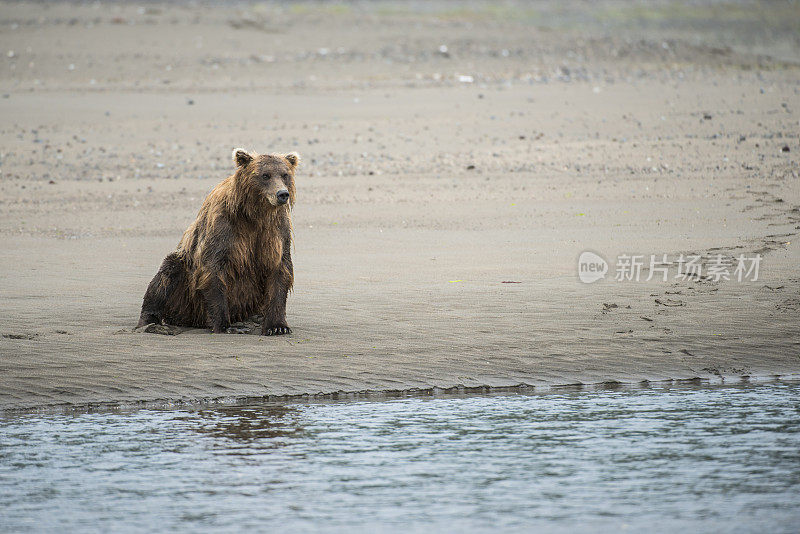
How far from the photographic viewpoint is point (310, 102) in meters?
19.9

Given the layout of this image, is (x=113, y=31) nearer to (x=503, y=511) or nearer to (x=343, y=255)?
(x=343, y=255)

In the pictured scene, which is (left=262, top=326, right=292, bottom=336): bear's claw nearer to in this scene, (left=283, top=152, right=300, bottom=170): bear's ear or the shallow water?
the shallow water

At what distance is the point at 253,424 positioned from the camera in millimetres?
6875

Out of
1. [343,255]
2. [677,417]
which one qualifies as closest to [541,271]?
[343,255]

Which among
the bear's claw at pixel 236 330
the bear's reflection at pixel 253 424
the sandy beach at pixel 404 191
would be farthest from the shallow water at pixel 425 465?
the bear's claw at pixel 236 330

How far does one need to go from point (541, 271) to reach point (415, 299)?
1.64 meters

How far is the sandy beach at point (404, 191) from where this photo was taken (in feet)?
26.5

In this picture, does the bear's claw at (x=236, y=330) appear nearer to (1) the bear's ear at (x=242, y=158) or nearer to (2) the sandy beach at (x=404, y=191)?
(2) the sandy beach at (x=404, y=191)
